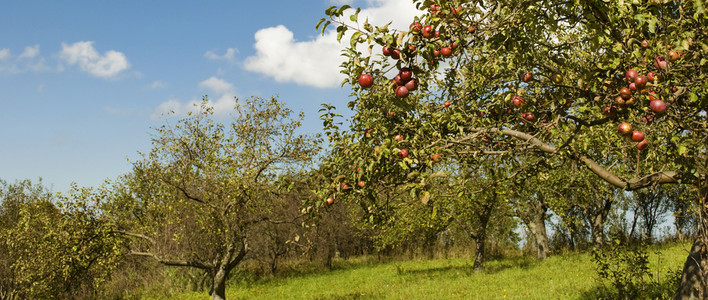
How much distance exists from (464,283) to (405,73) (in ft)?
55.4

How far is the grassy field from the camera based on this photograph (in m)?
15.1

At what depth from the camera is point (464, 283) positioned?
19.1 meters

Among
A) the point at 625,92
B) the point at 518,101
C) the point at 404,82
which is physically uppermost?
the point at 518,101

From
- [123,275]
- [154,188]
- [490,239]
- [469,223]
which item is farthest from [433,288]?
[490,239]

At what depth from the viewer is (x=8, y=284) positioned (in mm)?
19656

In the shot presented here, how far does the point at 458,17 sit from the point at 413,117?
259 cm

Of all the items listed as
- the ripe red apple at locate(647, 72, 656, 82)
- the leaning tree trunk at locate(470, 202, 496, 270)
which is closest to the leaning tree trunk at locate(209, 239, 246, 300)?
the ripe red apple at locate(647, 72, 656, 82)

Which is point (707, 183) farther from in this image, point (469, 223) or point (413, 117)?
point (469, 223)

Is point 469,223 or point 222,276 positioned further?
point 469,223

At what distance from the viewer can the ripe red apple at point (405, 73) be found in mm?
3930

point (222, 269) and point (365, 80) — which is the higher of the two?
point (365, 80)

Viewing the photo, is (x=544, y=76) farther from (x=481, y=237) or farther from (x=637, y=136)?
(x=481, y=237)

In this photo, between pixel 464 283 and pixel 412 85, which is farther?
pixel 464 283

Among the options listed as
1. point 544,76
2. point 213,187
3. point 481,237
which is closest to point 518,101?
point 544,76
